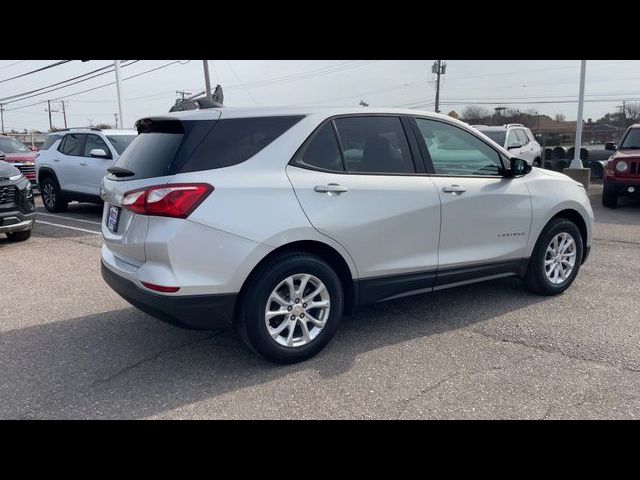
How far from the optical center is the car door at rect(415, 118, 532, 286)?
4.31 m

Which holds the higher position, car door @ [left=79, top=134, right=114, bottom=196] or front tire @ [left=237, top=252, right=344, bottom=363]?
car door @ [left=79, top=134, right=114, bottom=196]

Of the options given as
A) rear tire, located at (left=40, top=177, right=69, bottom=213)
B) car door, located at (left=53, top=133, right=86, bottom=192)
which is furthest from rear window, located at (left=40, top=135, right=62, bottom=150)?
rear tire, located at (left=40, top=177, right=69, bottom=213)

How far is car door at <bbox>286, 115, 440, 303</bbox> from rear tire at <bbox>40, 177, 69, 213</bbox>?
31.3 ft

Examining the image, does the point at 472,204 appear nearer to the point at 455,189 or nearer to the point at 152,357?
the point at 455,189

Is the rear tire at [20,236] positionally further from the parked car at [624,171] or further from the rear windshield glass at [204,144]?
the parked car at [624,171]

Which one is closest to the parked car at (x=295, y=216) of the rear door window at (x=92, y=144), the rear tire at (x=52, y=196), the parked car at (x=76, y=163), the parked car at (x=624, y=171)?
the parked car at (x=76, y=163)

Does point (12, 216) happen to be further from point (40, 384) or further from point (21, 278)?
point (40, 384)

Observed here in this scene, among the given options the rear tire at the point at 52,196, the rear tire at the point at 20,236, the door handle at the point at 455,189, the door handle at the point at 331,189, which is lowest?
the rear tire at the point at 20,236

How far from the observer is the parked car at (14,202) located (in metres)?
7.70

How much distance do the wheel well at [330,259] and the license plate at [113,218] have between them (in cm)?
109

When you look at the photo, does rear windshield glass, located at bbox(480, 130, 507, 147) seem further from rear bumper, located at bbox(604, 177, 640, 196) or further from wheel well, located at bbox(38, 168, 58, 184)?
wheel well, located at bbox(38, 168, 58, 184)
